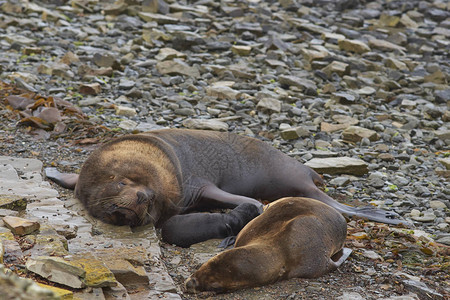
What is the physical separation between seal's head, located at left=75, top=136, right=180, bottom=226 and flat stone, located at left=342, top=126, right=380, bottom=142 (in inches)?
→ 143

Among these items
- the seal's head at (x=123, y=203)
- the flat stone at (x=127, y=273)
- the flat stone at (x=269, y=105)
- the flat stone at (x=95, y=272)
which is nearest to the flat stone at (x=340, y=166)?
the flat stone at (x=269, y=105)

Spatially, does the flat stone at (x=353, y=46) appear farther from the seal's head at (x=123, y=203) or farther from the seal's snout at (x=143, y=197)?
the seal's snout at (x=143, y=197)

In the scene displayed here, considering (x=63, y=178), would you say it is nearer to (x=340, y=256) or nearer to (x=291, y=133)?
(x=340, y=256)

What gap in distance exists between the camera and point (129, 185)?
5906 mm

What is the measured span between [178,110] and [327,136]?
205 cm

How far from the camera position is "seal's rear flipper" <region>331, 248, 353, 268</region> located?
502 cm

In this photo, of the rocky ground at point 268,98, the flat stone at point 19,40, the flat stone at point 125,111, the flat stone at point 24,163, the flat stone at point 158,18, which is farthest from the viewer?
the flat stone at point 158,18

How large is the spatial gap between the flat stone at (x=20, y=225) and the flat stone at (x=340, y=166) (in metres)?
4.10

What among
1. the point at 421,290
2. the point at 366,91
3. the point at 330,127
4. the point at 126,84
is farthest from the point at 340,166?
the point at 126,84

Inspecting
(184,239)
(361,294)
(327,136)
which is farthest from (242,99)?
(361,294)

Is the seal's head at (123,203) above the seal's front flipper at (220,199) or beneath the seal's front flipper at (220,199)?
above

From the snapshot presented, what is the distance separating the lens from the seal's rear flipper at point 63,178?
6.46 m

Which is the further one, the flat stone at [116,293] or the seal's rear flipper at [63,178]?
the seal's rear flipper at [63,178]

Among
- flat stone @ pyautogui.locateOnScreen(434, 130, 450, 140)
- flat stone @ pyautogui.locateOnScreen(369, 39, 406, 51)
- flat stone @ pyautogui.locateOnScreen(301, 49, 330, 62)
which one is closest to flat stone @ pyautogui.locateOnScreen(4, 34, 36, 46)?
flat stone @ pyautogui.locateOnScreen(301, 49, 330, 62)
